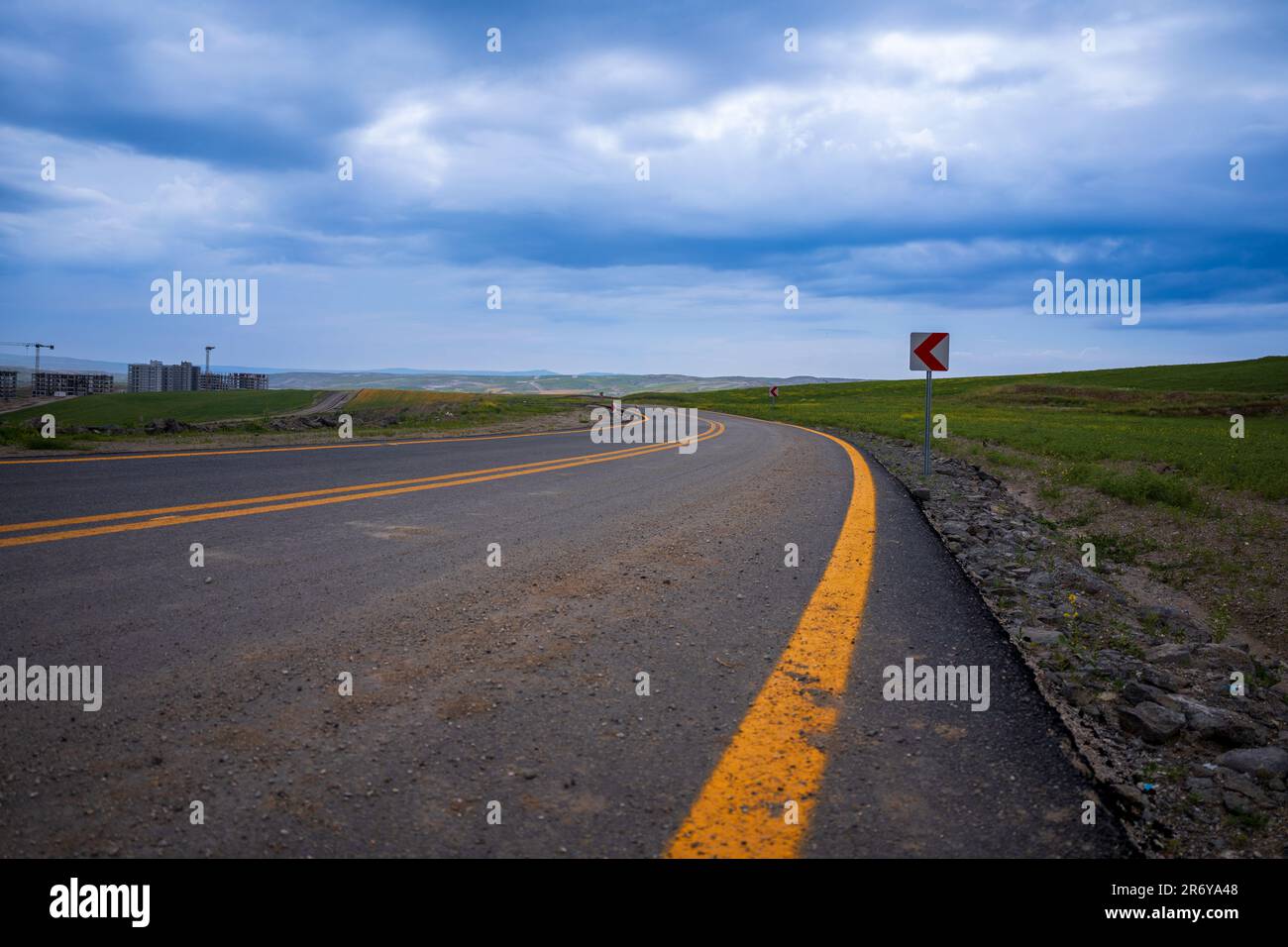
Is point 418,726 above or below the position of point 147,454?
below

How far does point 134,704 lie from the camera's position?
248cm

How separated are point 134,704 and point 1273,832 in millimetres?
3429

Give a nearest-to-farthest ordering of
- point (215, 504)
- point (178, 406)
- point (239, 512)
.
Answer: point (239, 512) < point (215, 504) < point (178, 406)

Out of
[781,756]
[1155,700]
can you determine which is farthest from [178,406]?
[1155,700]

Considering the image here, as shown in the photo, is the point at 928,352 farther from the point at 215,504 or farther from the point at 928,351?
the point at 215,504

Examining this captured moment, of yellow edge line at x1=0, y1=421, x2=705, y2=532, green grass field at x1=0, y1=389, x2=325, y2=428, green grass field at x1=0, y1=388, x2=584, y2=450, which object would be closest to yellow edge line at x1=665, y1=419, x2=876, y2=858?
yellow edge line at x1=0, y1=421, x2=705, y2=532

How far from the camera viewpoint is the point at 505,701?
2.58 metres

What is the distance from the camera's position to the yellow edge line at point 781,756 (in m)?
1.81

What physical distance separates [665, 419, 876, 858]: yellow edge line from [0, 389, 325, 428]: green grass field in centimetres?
7728

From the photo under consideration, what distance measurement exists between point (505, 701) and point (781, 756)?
97 centimetres

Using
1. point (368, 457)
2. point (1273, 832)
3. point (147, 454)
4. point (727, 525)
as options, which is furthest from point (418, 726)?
point (147, 454)

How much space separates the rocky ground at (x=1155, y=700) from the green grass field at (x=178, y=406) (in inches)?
3037

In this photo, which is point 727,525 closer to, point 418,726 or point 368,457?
point 418,726

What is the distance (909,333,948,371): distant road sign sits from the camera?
39.7 feet
